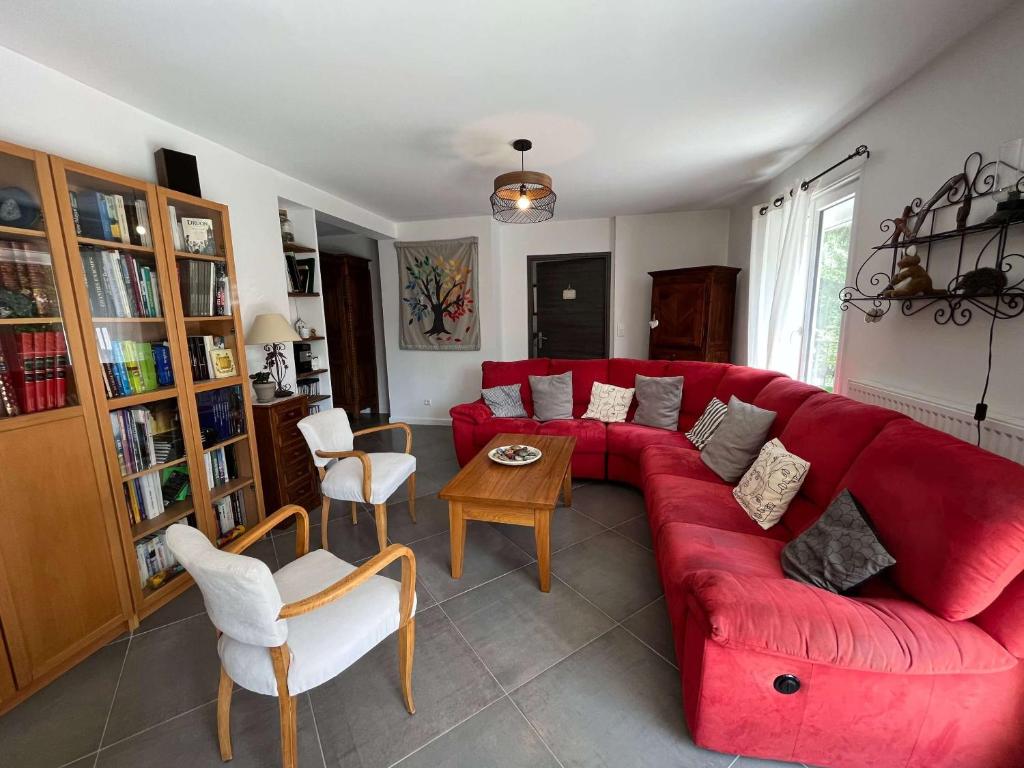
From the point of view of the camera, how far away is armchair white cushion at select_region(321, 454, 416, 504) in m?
2.22

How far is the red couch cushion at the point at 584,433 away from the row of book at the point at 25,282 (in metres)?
2.75

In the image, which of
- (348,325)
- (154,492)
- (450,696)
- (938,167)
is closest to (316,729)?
(450,696)

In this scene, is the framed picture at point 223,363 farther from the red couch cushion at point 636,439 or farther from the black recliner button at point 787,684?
the black recliner button at point 787,684

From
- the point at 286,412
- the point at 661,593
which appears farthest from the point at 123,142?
the point at 661,593

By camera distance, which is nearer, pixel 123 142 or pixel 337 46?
pixel 337 46

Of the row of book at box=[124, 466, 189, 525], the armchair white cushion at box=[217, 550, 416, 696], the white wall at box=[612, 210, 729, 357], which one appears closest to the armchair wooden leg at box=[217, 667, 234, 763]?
the armchair white cushion at box=[217, 550, 416, 696]

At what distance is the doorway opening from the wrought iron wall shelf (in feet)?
9.32

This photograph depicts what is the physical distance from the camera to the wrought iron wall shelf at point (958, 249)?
1.51m

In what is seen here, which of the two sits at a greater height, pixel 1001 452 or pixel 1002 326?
pixel 1002 326

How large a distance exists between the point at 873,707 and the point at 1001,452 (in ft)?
3.77

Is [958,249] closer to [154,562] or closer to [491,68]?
[491,68]

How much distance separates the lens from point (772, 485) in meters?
1.88

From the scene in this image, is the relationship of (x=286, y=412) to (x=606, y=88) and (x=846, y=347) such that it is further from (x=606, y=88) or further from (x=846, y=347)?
(x=846, y=347)

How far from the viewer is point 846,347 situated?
246 cm
